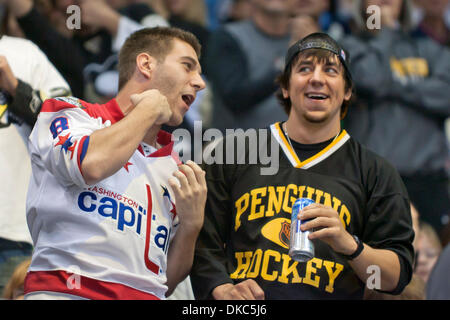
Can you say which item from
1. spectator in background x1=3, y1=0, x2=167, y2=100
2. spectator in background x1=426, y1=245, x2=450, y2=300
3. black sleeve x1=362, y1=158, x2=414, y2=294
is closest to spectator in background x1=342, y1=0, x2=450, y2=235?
spectator in background x1=426, y1=245, x2=450, y2=300

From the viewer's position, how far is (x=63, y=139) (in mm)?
2596

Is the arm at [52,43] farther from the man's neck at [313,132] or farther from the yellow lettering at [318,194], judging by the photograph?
the yellow lettering at [318,194]

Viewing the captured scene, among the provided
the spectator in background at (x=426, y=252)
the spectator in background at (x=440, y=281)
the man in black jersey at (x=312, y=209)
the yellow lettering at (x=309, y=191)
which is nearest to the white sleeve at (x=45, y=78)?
the man in black jersey at (x=312, y=209)

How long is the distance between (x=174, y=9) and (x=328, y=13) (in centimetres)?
121

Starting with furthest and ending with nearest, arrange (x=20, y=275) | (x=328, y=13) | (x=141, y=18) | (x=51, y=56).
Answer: (x=328, y=13), (x=141, y=18), (x=51, y=56), (x=20, y=275)

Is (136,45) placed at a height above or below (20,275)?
above

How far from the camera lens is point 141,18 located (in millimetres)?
4945

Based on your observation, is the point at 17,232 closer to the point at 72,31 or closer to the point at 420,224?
the point at 72,31

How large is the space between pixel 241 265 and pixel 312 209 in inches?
19.8

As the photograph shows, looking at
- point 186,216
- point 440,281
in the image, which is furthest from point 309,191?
point 440,281

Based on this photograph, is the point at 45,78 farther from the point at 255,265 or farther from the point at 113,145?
the point at 255,265

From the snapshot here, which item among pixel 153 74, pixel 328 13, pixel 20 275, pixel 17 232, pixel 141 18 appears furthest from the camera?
pixel 328 13

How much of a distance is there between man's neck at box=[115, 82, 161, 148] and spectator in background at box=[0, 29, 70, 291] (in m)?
0.64

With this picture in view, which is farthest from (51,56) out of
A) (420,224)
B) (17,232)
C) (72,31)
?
(420,224)
